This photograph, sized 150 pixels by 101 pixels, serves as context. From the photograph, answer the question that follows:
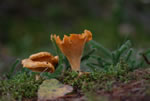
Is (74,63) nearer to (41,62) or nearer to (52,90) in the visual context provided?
(41,62)

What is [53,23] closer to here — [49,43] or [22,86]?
[49,43]

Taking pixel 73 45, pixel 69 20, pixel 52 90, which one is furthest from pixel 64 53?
pixel 69 20

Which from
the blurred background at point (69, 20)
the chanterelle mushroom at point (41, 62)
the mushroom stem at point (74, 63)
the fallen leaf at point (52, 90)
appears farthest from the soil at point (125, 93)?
the blurred background at point (69, 20)

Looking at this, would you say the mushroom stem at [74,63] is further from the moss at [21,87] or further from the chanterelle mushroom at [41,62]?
the moss at [21,87]

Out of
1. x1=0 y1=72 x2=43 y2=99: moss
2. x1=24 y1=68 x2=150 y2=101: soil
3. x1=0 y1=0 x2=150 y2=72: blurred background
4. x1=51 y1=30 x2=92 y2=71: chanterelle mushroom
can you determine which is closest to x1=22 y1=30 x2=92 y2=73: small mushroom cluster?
x1=51 y1=30 x2=92 y2=71: chanterelle mushroom

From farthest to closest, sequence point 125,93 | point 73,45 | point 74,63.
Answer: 1. point 74,63
2. point 73,45
3. point 125,93

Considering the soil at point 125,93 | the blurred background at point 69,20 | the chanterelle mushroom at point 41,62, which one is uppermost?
the blurred background at point 69,20
